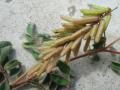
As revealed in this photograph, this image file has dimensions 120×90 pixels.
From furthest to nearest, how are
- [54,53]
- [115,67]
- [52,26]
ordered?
1. [52,26]
2. [115,67]
3. [54,53]

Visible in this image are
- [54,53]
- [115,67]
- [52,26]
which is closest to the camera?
[54,53]

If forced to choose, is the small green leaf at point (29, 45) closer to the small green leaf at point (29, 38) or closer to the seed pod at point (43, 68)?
the small green leaf at point (29, 38)

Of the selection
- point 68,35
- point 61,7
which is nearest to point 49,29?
point 61,7

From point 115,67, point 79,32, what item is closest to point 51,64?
point 79,32

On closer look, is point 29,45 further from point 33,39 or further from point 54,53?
point 54,53

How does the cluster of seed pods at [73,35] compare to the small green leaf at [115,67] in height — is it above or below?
above

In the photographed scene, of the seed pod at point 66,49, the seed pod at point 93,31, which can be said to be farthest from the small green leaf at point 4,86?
the seed pod at point 93,31

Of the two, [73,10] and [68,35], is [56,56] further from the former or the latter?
[73,10]
